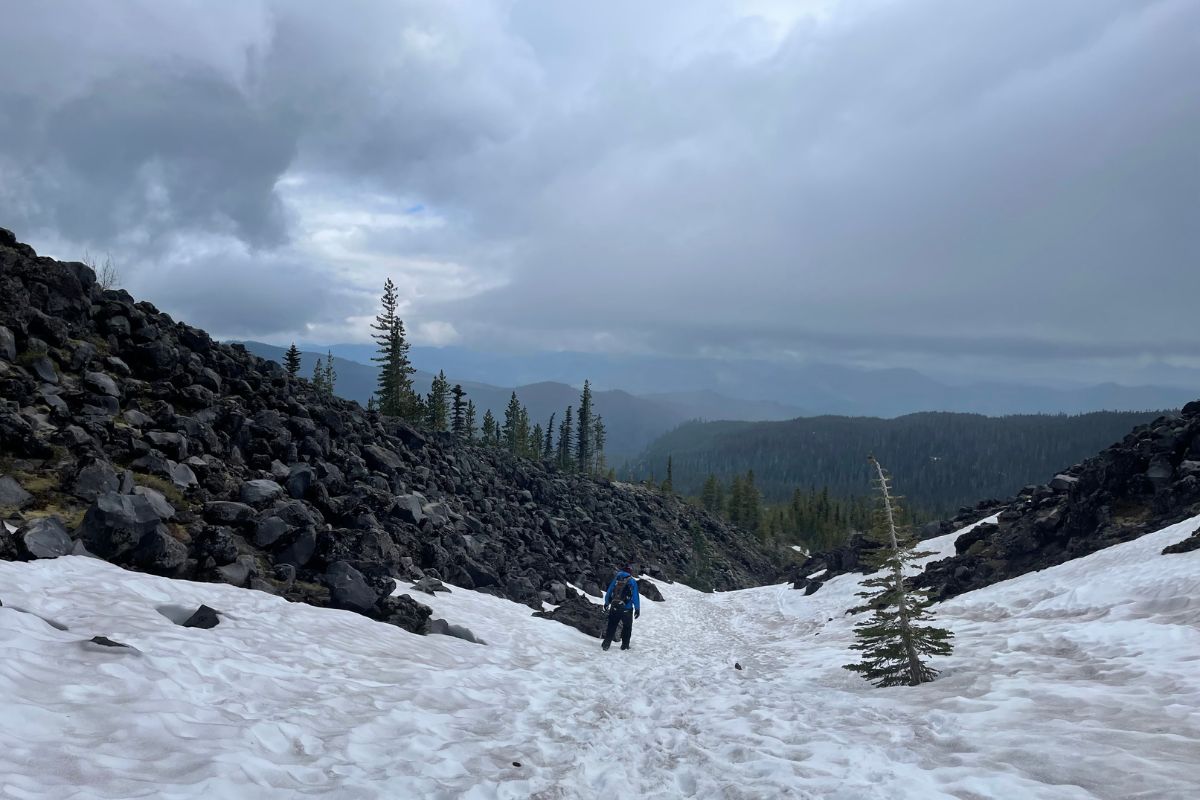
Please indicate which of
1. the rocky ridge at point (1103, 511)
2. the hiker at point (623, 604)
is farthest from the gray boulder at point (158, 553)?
the rocky ridge at point (1103, 511)

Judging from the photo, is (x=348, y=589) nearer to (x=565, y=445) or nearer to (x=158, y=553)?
(x=158, y=553)

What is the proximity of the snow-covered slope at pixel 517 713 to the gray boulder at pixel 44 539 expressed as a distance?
38 cm

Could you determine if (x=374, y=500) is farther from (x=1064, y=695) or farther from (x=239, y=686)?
(x=1064, y=695)

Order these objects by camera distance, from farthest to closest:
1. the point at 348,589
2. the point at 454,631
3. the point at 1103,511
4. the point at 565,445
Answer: the point at 565,445 → the point at 1103,511 → the point at 454,631 → the point at 348,589

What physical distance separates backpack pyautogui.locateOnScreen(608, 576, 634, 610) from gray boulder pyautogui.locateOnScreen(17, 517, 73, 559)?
486 inches

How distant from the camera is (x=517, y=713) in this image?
9734 millimetres

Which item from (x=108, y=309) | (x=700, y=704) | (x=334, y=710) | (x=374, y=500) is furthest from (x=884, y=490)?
(x=108, y=309)

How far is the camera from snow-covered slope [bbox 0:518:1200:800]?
6273mm

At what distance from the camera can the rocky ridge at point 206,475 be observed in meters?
12.4

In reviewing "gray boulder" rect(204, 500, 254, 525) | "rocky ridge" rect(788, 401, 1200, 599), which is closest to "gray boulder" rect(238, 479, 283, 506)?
"gray boulder" rect(204, 500, 254, 525)

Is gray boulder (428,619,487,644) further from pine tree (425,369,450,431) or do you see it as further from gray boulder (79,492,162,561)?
pine tree (425,369,450,431)

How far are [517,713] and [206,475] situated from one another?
12.2 metres

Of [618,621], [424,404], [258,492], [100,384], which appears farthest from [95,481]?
[424,404]

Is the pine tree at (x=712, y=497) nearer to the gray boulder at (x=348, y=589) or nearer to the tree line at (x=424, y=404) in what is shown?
the tree line at (x=424, y=404)
